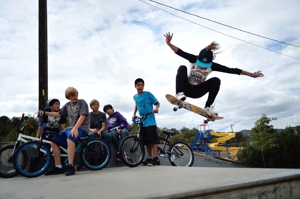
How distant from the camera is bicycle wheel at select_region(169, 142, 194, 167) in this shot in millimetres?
5539

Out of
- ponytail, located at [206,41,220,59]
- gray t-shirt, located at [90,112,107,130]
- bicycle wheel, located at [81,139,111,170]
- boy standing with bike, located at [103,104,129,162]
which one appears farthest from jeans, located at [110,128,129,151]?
ponytail, located at [206,41,220,59]

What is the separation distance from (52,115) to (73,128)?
1.80 ft

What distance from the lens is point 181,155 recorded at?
5.64 m

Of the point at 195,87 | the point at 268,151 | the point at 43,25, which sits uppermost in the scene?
the point at 43,25

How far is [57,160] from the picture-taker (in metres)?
4.50

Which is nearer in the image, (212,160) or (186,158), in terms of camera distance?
(186,158)

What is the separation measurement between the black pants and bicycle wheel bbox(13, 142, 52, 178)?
2.59m

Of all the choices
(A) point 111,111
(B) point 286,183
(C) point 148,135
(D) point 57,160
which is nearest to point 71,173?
(D) point 57,160

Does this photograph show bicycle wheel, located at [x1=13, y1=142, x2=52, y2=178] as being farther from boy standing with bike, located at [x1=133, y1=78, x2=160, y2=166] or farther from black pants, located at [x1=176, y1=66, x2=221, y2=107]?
black pants, located at [x1=176, y1=66, x2=221, y2=107]

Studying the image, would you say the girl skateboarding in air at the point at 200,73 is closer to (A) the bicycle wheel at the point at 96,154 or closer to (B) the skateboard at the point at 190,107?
(B) the skateboard at the point at 190,107

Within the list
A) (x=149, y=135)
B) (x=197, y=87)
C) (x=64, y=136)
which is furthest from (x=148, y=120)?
(x=64, y=136)

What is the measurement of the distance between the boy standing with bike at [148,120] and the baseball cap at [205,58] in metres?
1.12

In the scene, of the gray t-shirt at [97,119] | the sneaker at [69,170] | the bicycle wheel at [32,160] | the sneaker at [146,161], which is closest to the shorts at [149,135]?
the sneaker at [146,161]

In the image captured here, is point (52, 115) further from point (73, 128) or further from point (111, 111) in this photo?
point (111, 111)
